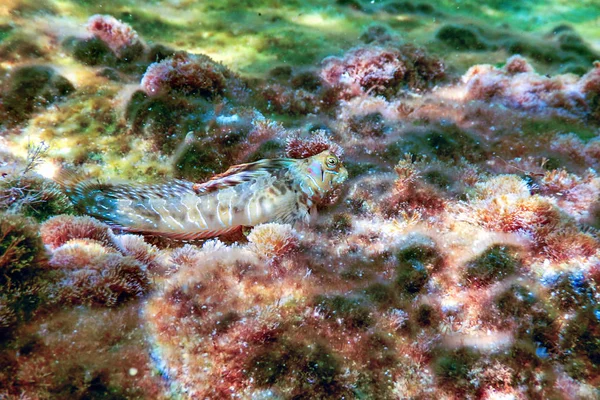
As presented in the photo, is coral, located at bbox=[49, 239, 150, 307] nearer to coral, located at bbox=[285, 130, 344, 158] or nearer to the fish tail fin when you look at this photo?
the fish tail fin

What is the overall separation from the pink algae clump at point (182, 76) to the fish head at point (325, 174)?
6.75 ft

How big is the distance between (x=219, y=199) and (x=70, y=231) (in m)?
1.33

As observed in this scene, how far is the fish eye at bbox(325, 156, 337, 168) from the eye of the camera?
3.65 meters

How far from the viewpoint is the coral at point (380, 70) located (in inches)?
215

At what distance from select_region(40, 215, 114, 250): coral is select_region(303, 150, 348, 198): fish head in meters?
1.99

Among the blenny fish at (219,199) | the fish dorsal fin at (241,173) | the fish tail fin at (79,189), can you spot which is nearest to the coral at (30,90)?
the fish tail fin at (79,189)

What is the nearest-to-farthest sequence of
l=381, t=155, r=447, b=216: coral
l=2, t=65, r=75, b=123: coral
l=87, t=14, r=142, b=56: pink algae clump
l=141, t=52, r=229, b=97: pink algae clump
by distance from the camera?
1. l=381, t=155, r=447, b=216: coral
2. l=2, t=65, r=75, b=123: coral
3. l=141, t=52, r=229, b=97: pink algae clump
4. l=87, t=14, r=142, b=56: pink algae clump

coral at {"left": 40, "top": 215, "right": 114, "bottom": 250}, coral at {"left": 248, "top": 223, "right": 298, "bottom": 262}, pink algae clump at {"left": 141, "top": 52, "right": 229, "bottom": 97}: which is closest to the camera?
coral at {"left": 40, "top": 215, "right": 114, "bottom": 250}

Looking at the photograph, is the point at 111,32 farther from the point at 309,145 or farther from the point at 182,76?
the point at 309,145

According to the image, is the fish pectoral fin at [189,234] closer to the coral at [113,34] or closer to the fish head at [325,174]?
the fish head at [325,174]

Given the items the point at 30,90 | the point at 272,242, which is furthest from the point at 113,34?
the point at 272,242

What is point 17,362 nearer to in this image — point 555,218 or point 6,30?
point 555,218

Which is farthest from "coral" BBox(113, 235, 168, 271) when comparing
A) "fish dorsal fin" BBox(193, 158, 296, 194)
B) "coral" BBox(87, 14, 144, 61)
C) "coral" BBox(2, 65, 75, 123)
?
"coral" BBox(87, 14, 144, 61)

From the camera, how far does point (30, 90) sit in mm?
4527
